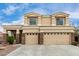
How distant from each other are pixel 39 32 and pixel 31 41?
6.10 feet

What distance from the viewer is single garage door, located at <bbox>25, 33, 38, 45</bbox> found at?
1568 inches

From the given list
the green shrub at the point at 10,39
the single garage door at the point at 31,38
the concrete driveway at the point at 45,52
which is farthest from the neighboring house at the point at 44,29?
the concrete driveway at the point at 45,52

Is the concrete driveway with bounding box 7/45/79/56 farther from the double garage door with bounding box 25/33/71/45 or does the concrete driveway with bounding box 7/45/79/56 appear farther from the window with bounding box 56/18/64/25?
the window with bounding box 56/18/64/25

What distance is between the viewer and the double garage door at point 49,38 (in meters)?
39.3

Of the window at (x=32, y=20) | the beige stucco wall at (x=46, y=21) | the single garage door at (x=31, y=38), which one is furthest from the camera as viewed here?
the beige stucco wall at (x=46, y=21)

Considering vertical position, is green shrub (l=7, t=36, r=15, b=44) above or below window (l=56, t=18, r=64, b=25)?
below

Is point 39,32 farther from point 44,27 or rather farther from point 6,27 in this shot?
point 6,27

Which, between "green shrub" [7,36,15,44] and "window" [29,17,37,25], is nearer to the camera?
"green shrub" [7,36,15,44]

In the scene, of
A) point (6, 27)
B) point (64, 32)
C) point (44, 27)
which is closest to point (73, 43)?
point (64, 32)

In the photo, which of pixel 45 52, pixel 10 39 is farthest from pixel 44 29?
pixel 45 52

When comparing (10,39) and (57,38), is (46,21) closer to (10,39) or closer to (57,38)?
(57,38)

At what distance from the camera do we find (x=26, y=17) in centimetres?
4175

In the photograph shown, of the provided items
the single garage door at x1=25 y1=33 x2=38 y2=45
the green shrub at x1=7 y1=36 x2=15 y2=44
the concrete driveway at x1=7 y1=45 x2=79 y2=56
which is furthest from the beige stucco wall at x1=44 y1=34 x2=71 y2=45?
the concrete driveway at x1=7 y1=45 x2=79 y2=56

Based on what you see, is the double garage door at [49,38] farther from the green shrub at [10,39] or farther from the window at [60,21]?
the window at [60,21]
